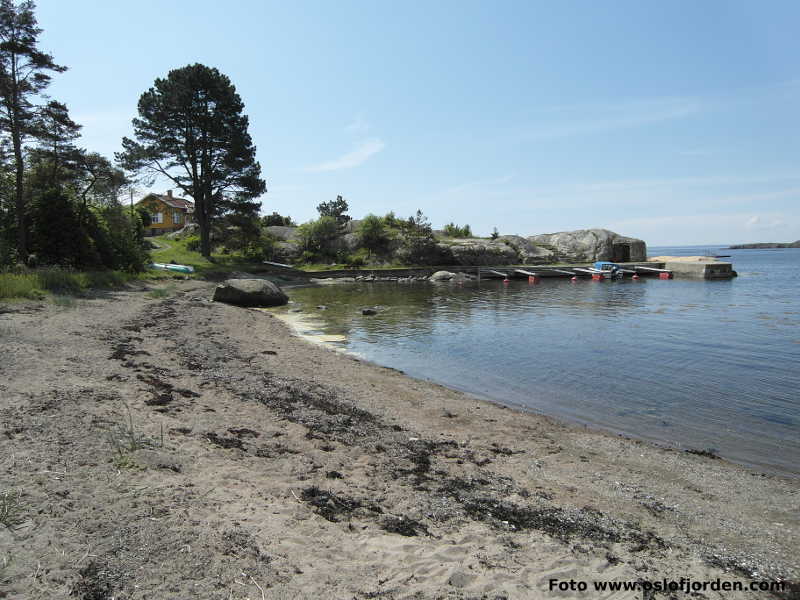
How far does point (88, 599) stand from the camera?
10.9 feet

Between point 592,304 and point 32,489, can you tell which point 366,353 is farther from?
point 592,304

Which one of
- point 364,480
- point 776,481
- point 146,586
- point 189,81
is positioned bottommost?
point 776,481

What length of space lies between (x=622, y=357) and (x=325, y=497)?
14167 mm

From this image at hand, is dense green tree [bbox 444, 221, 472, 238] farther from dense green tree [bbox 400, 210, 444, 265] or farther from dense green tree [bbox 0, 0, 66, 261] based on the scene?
dense green tree [bbox 0, 0, 66, 261]

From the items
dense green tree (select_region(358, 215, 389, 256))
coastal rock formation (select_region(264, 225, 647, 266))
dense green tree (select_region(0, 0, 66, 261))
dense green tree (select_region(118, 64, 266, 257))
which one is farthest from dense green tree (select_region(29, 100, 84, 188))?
dense green tree (select_region(358, 215, 389, 256))

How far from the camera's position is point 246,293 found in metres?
28.3

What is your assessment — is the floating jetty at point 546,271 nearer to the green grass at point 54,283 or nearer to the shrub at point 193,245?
the shrub at point 193,245

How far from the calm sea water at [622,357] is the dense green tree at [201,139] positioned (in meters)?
20.1

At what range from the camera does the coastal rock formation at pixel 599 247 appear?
6919cm

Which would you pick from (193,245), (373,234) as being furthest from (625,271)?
(193,245)

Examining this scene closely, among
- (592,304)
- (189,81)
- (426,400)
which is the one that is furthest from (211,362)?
(189,81)

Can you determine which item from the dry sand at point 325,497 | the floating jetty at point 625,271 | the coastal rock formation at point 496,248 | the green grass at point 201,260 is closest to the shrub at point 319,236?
the coastal rock formation at point 496,248

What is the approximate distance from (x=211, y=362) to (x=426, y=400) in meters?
5.70

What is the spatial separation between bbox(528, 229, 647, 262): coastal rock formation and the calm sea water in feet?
118
